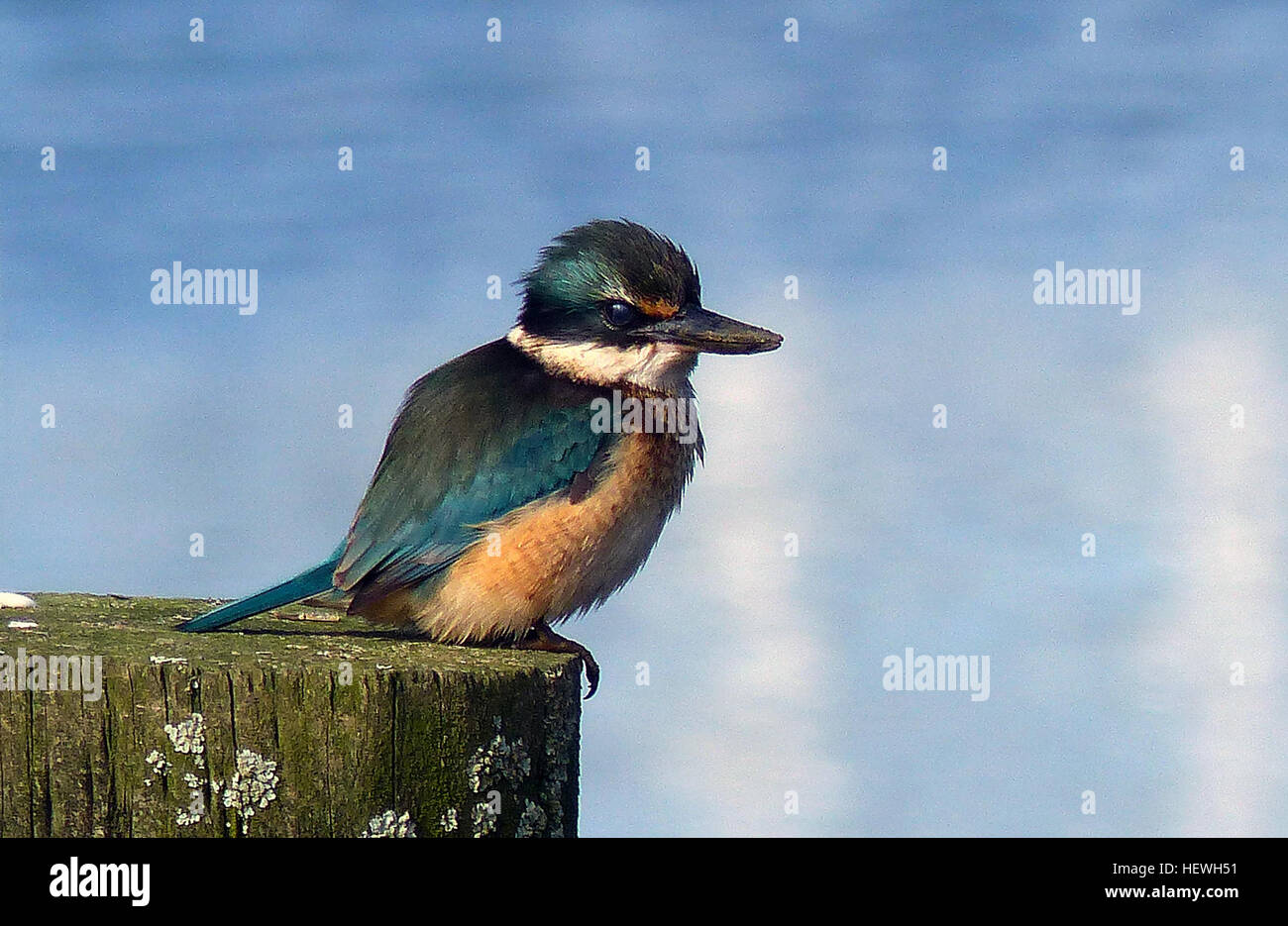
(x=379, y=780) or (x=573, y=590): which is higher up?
(x=573, y=590)

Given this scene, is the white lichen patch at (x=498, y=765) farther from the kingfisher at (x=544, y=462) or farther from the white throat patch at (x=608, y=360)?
the white throat patch at (x=608, y=360)

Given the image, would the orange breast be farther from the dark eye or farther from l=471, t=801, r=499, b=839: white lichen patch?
l=471, t=801, r=499, b=839: white lichen patch

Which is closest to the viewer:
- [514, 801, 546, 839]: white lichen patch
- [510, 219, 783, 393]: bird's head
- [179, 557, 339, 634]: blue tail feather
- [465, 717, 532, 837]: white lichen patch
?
[465, 717, 532, 837]: white lichen patch

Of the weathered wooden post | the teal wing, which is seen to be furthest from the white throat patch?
the weathered wooden post

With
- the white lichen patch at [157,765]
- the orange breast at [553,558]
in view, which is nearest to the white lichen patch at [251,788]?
the white lichen patch at [157,765]

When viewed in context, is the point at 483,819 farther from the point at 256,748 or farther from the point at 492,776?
the point at 256,748
